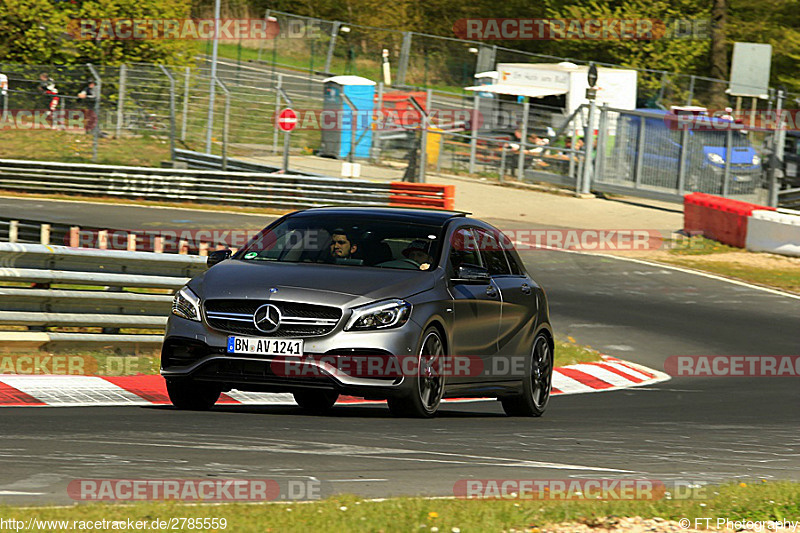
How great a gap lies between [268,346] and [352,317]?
0.58 m

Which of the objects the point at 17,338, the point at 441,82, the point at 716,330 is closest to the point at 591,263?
the point at 716,330

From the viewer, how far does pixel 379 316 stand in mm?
8750

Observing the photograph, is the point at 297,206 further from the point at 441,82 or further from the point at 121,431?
the point at 121,431

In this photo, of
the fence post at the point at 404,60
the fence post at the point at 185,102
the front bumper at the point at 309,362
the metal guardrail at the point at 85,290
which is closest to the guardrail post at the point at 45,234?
the metal guardrail at the point at 85,290

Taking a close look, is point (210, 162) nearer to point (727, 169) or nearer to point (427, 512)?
point (727, 169)

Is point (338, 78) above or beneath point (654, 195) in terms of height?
above

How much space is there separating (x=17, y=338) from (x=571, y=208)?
2445cm

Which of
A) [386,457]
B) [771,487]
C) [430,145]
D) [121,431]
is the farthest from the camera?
[430,145]

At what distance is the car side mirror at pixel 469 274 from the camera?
379 inches

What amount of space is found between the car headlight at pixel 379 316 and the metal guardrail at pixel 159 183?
2325cm

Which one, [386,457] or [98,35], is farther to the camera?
[98,35]

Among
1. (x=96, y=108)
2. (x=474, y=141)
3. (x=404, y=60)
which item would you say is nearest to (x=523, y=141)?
(x=474, y=141)

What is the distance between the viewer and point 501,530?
5.25 meters

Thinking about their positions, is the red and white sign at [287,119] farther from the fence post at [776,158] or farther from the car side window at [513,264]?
the car side window at [513,264]
